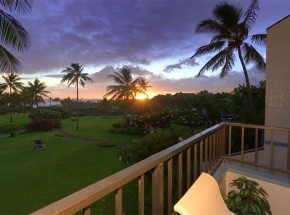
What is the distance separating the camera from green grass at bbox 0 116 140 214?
7.66m

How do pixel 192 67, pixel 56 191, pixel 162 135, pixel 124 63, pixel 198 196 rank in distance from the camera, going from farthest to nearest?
pixel 124 63
pixel 192 67
pixel 56 191
pixel 162 135
pixel 198 196

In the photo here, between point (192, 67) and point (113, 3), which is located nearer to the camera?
point (113, 3)

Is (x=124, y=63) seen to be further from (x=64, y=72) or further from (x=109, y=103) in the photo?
(x=64, y=72)

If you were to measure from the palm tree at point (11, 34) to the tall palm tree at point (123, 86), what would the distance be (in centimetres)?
1533

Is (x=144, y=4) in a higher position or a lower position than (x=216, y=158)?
higher

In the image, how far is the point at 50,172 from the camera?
36.2ft

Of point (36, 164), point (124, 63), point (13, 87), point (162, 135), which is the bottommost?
point (36, 164)

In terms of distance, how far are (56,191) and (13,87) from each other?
3048cm

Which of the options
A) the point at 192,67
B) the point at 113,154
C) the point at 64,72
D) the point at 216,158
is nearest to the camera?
the point at 216,158

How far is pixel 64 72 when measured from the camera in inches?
1088

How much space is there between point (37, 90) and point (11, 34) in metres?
30.8

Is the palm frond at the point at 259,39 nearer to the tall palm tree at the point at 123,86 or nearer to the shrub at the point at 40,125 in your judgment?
the tall palm tree at the point at 123,86

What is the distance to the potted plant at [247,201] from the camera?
2805mm

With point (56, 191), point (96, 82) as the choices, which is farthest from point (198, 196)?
point (96, 82)
